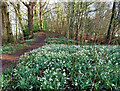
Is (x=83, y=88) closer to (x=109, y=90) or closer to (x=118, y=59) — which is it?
(x=109, y=90)

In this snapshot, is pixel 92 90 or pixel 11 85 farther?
pixel 11 85

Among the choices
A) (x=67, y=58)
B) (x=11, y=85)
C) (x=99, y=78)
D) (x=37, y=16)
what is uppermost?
(x=37, y=16)

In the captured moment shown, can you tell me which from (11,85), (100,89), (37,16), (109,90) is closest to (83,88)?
(100,89)

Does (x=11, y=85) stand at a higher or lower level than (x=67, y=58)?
lower

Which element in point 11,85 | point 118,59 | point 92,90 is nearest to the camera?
point 92,90

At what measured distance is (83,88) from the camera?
282cm

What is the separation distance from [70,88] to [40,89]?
1031 millimetres

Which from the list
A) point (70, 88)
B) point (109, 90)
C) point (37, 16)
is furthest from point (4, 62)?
point (37, 16)

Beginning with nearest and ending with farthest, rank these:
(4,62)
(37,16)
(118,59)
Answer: (118,59) < (4,62) < (37,16)

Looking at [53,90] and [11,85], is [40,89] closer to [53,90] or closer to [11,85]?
[53,90]

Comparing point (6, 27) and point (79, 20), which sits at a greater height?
point (79, 20)

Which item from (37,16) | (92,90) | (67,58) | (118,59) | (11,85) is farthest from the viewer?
(37,16)

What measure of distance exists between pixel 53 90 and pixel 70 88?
593mm

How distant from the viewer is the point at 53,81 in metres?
3.18
